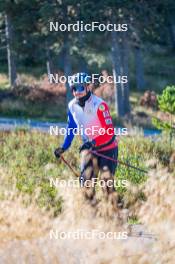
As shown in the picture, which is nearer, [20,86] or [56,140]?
[56,140]

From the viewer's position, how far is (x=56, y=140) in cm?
1545

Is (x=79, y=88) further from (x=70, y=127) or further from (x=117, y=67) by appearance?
(x=117, y=67)

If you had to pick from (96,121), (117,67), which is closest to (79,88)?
(96,121)

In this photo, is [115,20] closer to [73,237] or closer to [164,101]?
[164,101]

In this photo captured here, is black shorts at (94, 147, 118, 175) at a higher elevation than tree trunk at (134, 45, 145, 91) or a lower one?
lower

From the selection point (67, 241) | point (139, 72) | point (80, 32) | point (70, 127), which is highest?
point (80, 32)

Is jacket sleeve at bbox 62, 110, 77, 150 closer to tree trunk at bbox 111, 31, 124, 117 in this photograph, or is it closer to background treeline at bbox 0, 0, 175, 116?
background treeline at bbox 0, 0, 175, 116

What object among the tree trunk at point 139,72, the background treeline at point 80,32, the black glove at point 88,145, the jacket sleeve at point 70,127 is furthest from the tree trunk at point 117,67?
the black glove at point 88,145

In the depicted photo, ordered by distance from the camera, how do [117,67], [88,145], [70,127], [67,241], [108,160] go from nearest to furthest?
[67,241] < [88,145] < [108,160] < [70,127] < [117,67]

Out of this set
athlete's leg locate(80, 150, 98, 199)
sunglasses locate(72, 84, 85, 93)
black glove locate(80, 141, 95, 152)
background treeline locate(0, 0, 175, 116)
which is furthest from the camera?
background treeline locate(0, 0, 175, 116)

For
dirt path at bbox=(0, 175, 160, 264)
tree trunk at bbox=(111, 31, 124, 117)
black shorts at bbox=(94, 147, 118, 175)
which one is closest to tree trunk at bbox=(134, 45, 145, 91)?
tree trunk at bbox=(111, 31, 124, 117)

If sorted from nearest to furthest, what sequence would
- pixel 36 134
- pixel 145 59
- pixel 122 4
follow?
pixel 36 134 → pixel 122 4 → pixel 145 59

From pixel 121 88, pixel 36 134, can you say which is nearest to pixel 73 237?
pixel 36 134

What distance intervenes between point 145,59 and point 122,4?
24905 millimetres
